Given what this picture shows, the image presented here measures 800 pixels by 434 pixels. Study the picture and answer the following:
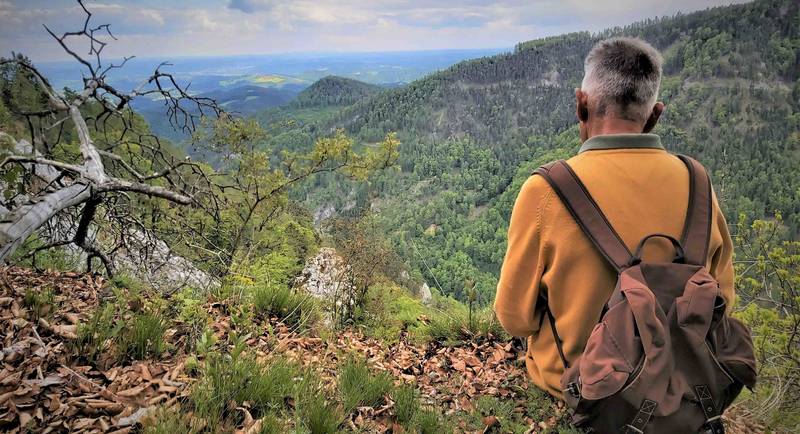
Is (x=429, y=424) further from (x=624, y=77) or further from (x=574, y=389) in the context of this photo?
(x=624, y=77)

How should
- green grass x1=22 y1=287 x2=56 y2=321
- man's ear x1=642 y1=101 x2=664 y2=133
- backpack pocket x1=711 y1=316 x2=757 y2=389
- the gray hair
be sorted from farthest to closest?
green grass x1=22 y1=287 x2=56 y2=321 < man's ear x1=642 y1=101 x2=664 y2=133 < the gray hair < backpack pocket x1=711 y1=316 x2=757 y2=389

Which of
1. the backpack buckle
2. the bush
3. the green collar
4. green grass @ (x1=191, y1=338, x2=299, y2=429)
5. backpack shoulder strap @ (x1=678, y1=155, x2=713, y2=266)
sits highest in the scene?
the green collar

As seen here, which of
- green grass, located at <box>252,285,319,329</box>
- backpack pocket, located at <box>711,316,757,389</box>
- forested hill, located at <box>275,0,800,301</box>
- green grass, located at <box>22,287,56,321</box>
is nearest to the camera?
backpack pocket, located at <box>711,316,757,389</box>

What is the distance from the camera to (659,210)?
170 cm

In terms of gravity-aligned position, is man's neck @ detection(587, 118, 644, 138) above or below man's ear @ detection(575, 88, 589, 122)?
below

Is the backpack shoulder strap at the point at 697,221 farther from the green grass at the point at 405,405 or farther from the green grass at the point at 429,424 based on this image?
the green grass at the point at 405,405

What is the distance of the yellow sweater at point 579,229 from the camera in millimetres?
1688

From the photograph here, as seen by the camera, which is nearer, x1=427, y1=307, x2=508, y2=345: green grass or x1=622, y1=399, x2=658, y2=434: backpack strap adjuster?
x1=622, y1=399, x2=658, y2=434: backpack strap adjuster

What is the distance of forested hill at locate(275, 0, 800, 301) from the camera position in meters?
97.9

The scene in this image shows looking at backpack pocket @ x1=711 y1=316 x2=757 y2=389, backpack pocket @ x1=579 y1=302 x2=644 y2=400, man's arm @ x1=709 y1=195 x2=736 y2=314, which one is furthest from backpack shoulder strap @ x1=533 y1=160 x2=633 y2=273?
man's arm @ x1=709 y1=195 x2=736 y2=314

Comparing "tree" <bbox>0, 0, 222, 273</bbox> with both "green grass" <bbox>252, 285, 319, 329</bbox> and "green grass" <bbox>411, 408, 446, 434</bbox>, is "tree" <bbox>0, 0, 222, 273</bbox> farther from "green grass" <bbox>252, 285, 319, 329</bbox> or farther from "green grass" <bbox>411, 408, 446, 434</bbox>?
"green grass" <bbox>411, 408, 446, 434</bbox>

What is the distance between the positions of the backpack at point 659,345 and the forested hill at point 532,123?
62.8m

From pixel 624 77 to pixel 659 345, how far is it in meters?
1.11

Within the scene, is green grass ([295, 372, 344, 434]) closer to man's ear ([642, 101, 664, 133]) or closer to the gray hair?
the gray hair
